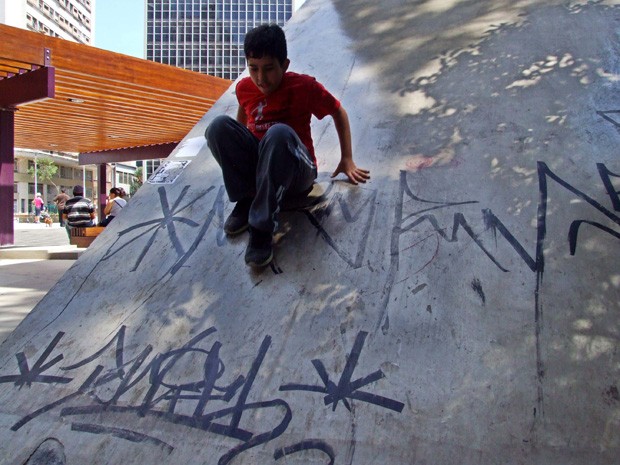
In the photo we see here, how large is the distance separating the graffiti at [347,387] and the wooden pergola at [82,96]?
8.42 meters

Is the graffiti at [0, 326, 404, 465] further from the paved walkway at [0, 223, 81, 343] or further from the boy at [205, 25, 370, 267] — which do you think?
the paved walkway at [0, 223, 81, 343]

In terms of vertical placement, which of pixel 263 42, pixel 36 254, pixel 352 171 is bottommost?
pixel 36 254

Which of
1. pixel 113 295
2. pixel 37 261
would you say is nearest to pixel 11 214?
pixel 37 261

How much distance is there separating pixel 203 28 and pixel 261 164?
102 metres

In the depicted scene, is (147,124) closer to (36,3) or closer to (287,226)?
(287,226)

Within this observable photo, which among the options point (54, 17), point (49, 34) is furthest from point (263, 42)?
point (54, 17)

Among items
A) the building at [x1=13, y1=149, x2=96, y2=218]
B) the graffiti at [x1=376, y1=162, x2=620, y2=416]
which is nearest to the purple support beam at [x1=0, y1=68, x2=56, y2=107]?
the graffiti at [x1=376, y1=162, x2=620, y2=416]

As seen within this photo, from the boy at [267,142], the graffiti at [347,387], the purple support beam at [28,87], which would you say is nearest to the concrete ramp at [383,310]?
the graffiti at [347,387]

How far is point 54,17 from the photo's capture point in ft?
212

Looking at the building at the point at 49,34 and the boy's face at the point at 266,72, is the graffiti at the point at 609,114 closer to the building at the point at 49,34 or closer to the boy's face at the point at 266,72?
the boy's face at the point at 266,72

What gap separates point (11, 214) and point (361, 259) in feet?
38.6

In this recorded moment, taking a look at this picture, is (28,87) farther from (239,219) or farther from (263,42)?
(263,42)

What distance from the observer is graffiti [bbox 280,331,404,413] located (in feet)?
6.13

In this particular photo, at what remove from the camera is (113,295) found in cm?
269
